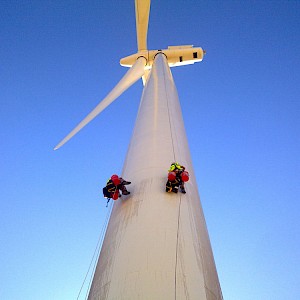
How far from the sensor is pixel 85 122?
47.0ft

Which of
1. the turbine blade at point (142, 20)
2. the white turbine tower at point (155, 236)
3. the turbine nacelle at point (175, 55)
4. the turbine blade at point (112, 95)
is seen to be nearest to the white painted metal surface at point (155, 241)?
the white turbine tower at point (155, 236)

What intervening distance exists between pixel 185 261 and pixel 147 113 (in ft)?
23.6

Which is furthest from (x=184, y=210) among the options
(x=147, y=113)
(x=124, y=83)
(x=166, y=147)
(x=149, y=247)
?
(x=124, y=83)

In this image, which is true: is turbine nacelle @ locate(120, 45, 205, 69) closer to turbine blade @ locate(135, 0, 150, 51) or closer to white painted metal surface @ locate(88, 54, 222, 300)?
turbine blade @ locate(135, 0, 150, 51)

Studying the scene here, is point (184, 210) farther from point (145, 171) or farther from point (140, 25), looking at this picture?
point (140, 25)

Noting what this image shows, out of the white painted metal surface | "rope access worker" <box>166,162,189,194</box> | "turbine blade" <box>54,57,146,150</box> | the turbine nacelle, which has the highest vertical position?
the turbine nacelle

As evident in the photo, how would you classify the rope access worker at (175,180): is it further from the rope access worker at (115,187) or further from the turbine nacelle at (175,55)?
the turbine nacelle at (175,55)

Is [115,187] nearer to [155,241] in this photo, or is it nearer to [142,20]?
[155,241]

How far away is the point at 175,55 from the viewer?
22.7 metres

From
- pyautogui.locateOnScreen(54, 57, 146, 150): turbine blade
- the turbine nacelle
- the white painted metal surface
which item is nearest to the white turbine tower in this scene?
the white painted metal surface

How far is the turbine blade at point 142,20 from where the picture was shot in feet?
66.4

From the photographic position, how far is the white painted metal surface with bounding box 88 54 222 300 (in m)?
6.22

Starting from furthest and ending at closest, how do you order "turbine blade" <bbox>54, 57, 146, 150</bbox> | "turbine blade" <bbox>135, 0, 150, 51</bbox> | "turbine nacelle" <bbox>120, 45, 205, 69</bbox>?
"turbine nacelle" <bbox>120, 45, 205, 69</bbox>
"turbine blade" <bbox>135, 0, 150, 51</bbox>
"turbine blade" <bbox>54, 57, 146, 150</bbox>

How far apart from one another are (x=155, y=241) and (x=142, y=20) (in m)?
18.2
